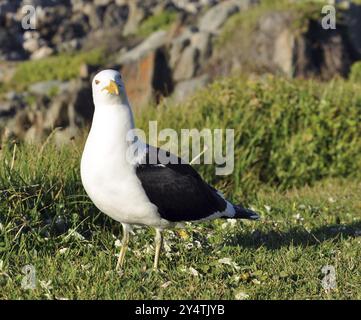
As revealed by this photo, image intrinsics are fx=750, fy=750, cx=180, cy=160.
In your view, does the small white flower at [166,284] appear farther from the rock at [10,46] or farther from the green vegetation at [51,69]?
the rock at [10,46]

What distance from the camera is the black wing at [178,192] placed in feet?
19.6

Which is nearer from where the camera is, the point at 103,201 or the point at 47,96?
the point at 103,201

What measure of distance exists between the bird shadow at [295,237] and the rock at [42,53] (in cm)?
2609

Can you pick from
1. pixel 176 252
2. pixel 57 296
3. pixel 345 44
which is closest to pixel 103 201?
pixel 57 296

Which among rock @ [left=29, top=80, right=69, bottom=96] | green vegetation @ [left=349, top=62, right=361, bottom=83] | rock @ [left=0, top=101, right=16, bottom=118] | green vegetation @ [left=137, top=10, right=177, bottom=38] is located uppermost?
green vegetation @ [left=137, top=10, right=177, bottom=38]

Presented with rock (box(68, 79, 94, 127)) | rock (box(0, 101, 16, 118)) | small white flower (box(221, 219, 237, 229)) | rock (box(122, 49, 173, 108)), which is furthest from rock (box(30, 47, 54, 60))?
small white flower (box(221, 219, 237, 229))

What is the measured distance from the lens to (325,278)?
243 inches

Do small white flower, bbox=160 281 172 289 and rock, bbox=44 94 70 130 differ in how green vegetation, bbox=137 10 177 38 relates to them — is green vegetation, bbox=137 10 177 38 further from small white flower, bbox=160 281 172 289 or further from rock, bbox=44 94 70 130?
small white flower, bbox=160 281 172 289

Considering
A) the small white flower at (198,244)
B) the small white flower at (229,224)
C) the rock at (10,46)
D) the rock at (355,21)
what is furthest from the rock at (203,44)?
the small white flower at (198,244)

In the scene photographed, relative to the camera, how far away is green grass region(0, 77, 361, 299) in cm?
598

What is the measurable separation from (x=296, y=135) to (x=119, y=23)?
971 inches

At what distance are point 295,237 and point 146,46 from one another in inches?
862

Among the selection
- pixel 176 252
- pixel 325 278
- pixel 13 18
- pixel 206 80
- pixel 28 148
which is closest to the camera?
pixel 325 278
